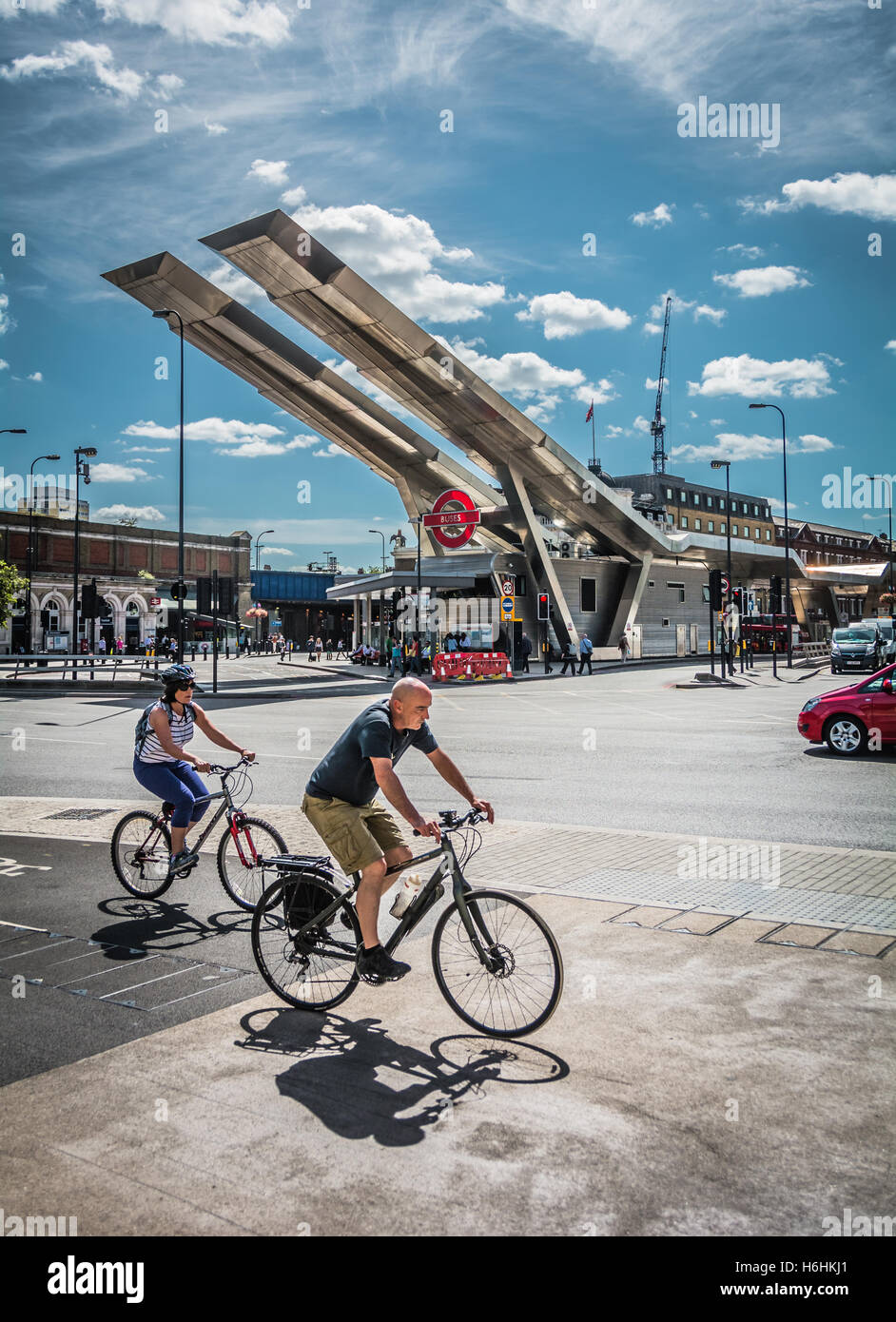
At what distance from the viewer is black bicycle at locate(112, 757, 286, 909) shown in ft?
21.9

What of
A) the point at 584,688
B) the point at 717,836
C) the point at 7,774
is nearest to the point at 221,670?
the point at 584,688

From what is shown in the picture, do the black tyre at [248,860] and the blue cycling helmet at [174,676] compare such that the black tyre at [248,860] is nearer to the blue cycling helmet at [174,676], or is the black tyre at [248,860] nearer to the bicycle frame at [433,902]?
the blue cycling helmet at [174,676]

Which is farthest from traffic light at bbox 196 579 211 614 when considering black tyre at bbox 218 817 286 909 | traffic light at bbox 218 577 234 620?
black tyre at bbox 218 817 286 909

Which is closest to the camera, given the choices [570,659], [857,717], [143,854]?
[143,854]

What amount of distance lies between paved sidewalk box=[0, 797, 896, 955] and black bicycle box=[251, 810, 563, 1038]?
5.96 feet

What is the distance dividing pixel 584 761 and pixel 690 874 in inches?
268

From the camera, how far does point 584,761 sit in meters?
14.3

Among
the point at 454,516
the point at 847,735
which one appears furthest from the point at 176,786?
the point at 454,516

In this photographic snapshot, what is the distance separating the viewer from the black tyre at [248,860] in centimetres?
665

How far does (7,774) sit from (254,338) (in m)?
27.3

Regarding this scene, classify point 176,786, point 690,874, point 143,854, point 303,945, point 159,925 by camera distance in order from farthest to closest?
point 690,874 < point 143,854 < point 176,786 < point 159,925 < point 303,945

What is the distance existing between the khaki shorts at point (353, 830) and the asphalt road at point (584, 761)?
4935 millimetres

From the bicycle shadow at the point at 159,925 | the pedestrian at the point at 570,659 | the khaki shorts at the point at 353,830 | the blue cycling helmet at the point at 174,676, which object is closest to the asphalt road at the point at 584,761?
the bicycle shadow at the point at 159,925

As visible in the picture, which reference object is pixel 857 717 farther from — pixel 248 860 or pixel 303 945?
pixel 303 945
